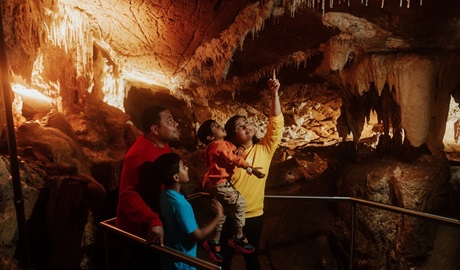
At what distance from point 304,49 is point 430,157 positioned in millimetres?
2902

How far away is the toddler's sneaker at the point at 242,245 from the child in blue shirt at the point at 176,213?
55cm

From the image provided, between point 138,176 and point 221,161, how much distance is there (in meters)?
0.67

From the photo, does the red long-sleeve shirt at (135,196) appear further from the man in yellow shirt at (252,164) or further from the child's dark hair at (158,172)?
the man in yellow shirt at (252,164)

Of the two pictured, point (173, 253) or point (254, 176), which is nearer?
point (173, 253)

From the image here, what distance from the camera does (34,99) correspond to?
736 centimetres

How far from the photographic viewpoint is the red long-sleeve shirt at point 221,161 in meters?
2.69

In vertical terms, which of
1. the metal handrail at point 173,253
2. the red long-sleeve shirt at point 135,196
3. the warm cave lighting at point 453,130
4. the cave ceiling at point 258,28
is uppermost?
the cave ceiling at point 258,28

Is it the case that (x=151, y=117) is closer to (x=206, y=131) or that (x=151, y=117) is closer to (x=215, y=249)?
(x=206, y=131)

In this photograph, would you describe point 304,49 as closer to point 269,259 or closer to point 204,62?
point 204,62

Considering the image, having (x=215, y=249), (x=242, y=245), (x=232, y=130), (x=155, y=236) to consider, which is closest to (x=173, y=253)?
(x=155, y=236)

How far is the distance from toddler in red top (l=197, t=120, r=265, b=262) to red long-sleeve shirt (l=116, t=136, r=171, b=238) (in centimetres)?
43

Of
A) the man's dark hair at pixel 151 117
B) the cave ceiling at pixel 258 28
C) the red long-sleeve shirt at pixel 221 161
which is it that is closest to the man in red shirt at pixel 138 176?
the man's dark hair at pixel 151 117

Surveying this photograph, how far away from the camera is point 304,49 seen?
6.09m

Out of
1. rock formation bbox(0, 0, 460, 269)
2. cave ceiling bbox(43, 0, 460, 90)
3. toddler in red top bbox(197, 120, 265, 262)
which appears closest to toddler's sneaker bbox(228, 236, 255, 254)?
toddler in red top bbox(197, 120, 265, 262)
